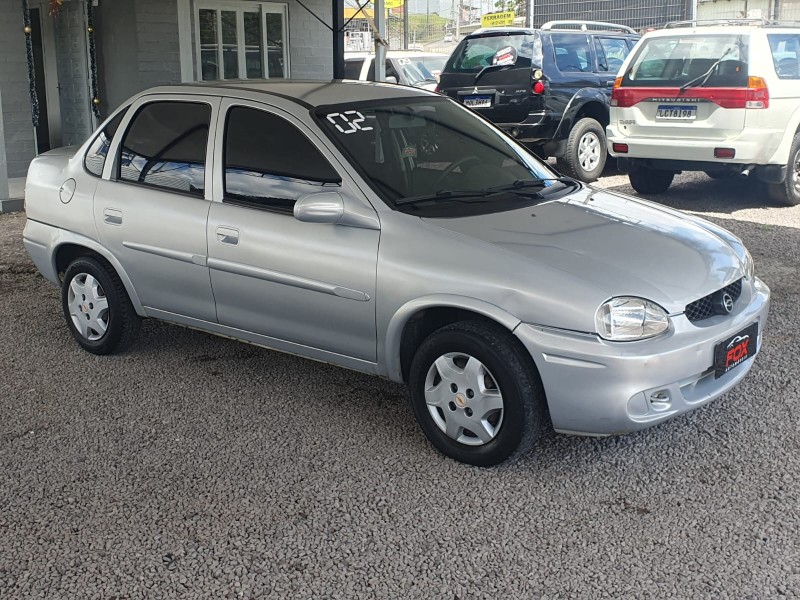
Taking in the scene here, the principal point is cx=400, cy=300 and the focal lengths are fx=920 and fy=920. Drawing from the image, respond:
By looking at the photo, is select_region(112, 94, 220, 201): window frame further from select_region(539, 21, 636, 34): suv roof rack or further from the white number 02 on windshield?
select_region(539, 21, 636, 34): suv roof rack

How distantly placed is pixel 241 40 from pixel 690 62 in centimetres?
659

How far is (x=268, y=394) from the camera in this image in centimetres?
489

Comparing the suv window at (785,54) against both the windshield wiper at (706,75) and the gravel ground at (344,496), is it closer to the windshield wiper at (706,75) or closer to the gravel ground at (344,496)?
the windshield wiper at (706,75)

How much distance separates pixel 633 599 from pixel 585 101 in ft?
30.9

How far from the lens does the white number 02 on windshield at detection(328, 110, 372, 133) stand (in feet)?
15.0

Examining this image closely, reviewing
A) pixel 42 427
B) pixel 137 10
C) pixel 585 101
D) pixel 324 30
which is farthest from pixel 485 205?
pixel 324 30

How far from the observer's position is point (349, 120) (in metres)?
4.63

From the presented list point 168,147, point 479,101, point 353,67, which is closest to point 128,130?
point 168,147

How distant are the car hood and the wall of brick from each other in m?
9.59

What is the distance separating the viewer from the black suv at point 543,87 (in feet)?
37.1

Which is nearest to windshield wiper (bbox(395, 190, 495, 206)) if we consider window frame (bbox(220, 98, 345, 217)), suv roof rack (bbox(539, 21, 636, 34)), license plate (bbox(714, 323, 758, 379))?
window frame (bbox(220, 98, 345, 217))

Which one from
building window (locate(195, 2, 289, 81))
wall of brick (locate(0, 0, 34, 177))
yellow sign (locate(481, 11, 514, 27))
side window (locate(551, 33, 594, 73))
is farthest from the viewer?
yellow sign (locate(481, 11, 514, 27))

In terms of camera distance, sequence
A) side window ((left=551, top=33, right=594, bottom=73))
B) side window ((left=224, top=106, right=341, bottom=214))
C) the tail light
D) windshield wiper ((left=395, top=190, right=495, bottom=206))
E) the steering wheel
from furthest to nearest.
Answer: side window ((left=551, top=33, right=594, bottom=73))
the tail light
the steering wheel
side window ((left=224, top=106, right=341, bottom=214))
windshield wiper ((left=395, top=190, right=495, bottom=206))

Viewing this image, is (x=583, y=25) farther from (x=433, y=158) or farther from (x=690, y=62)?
(x=433, y=158)
